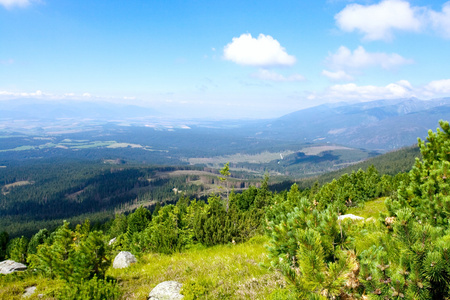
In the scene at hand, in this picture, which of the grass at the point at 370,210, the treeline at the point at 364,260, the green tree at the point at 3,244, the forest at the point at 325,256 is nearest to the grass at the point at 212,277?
the forest at the point at 325,256

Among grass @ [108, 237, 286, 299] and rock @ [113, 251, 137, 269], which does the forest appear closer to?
grass @ [108, 237, 286, 299]

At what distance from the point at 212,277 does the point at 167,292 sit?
1609 mm

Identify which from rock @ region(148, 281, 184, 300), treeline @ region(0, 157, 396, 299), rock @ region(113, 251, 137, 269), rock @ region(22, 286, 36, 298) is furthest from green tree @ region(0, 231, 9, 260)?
rock @ region(148, 281, 184, 300)

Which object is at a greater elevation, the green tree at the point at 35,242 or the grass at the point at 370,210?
the grass at the point at 370,210

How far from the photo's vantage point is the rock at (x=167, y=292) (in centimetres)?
752

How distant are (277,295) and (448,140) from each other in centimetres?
1169

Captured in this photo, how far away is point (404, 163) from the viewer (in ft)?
540

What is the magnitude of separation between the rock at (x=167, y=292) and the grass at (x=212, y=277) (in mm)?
312

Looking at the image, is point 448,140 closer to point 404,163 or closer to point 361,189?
point 361,189

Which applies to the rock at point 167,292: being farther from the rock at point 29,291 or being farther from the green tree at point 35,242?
the green tree at point 35,242

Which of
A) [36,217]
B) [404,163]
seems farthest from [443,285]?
[36,217]

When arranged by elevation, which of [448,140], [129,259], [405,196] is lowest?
[129,259]

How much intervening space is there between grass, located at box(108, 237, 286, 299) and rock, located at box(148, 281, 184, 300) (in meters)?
0.31

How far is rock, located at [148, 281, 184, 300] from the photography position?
7520mm
